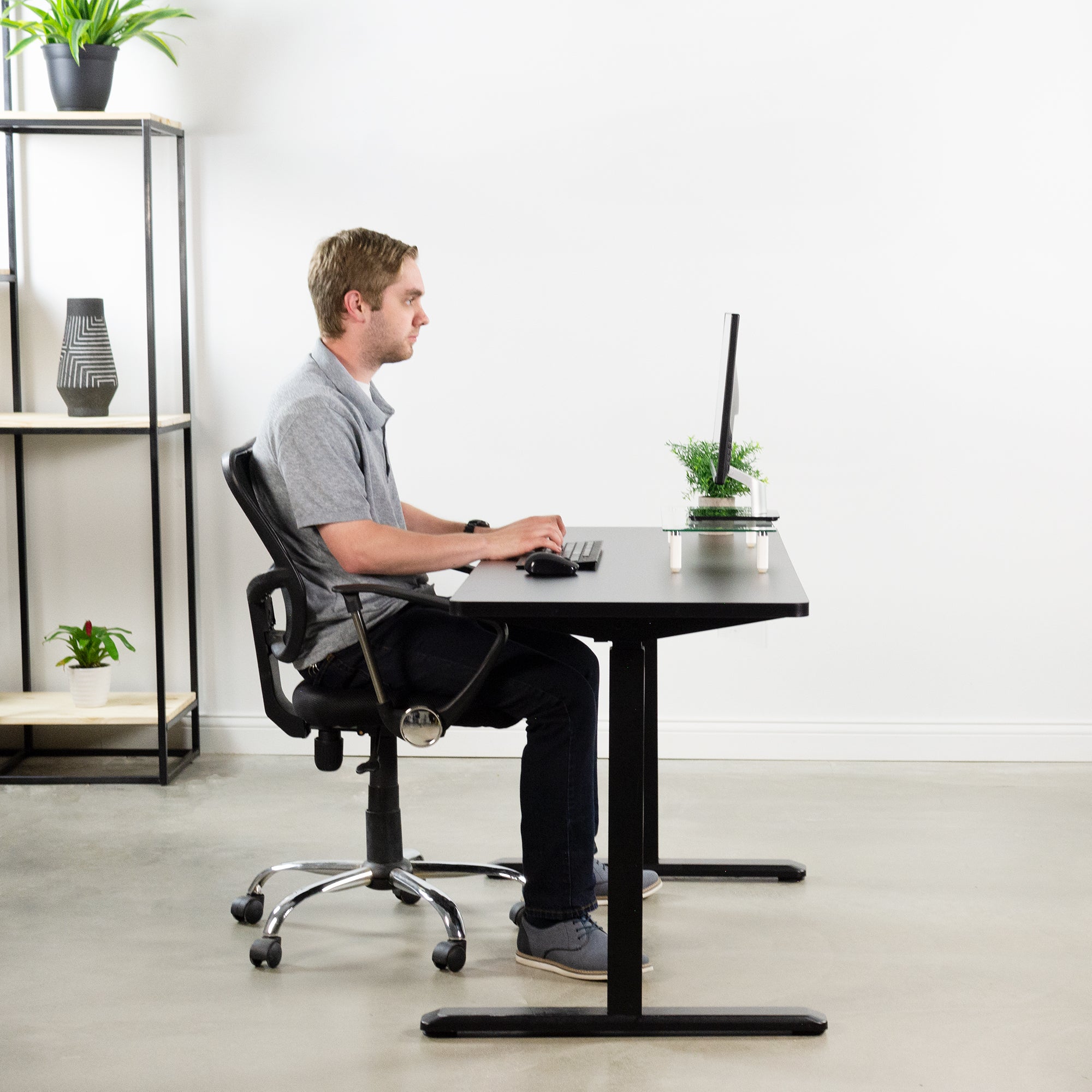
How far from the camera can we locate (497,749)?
4074 millimetres

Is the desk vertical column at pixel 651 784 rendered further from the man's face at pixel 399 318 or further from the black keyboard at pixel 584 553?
the man's face at pixel 399 318

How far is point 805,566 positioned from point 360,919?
72.6 inches

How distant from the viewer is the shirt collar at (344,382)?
2629 millimetres

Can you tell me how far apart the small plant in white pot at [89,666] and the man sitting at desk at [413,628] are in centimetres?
154

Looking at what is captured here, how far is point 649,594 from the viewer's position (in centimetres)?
211

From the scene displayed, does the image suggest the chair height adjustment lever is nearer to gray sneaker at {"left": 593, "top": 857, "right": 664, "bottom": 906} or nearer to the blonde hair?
gray sneaker at {"left": 593, "top": 857, "right": 664, "bottom": 906}

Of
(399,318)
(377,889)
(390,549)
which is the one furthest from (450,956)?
(399,318)

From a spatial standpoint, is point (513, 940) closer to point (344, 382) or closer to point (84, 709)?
point (344, 382)

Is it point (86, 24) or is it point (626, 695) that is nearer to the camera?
point (626, 695)

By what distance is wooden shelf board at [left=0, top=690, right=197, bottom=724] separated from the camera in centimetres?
378

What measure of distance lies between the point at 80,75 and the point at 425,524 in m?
1.70

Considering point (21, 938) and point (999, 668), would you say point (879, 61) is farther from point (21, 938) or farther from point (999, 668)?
point (21, 938)

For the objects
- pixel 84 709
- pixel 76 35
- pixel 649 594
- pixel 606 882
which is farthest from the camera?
pixel 84 709

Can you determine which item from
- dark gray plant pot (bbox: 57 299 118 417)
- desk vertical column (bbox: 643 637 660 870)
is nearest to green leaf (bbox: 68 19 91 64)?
dark gray plant pot (bbox: 57 299 118 417)
